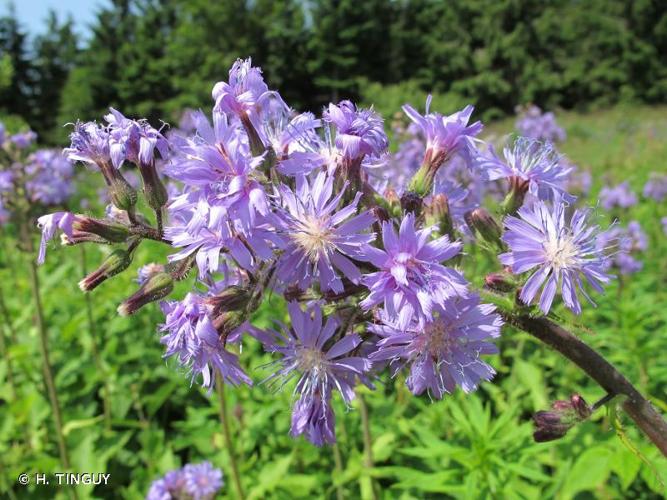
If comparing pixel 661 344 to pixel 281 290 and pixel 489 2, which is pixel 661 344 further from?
pixel 489 2

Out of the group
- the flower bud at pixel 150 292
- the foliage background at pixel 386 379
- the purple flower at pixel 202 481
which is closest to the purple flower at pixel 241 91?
the flower bud at pixel 150 292

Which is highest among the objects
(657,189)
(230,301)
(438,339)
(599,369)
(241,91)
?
(241,91)

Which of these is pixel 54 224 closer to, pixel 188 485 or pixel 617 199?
pixel 188 485

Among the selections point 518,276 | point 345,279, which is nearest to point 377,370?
point 345,279

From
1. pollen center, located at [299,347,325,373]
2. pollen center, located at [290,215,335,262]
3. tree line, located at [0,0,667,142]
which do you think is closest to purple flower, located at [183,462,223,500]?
pollen center, located at [299,347,325,373]

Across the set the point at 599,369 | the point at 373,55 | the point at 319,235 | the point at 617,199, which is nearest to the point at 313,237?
the point at 319,235

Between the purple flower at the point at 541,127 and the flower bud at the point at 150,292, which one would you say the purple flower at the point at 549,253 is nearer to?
the flower bud at the point at 150,292

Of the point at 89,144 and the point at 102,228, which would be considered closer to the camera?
the point at 102,228

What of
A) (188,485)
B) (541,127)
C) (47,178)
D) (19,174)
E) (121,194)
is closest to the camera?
(121,194)
